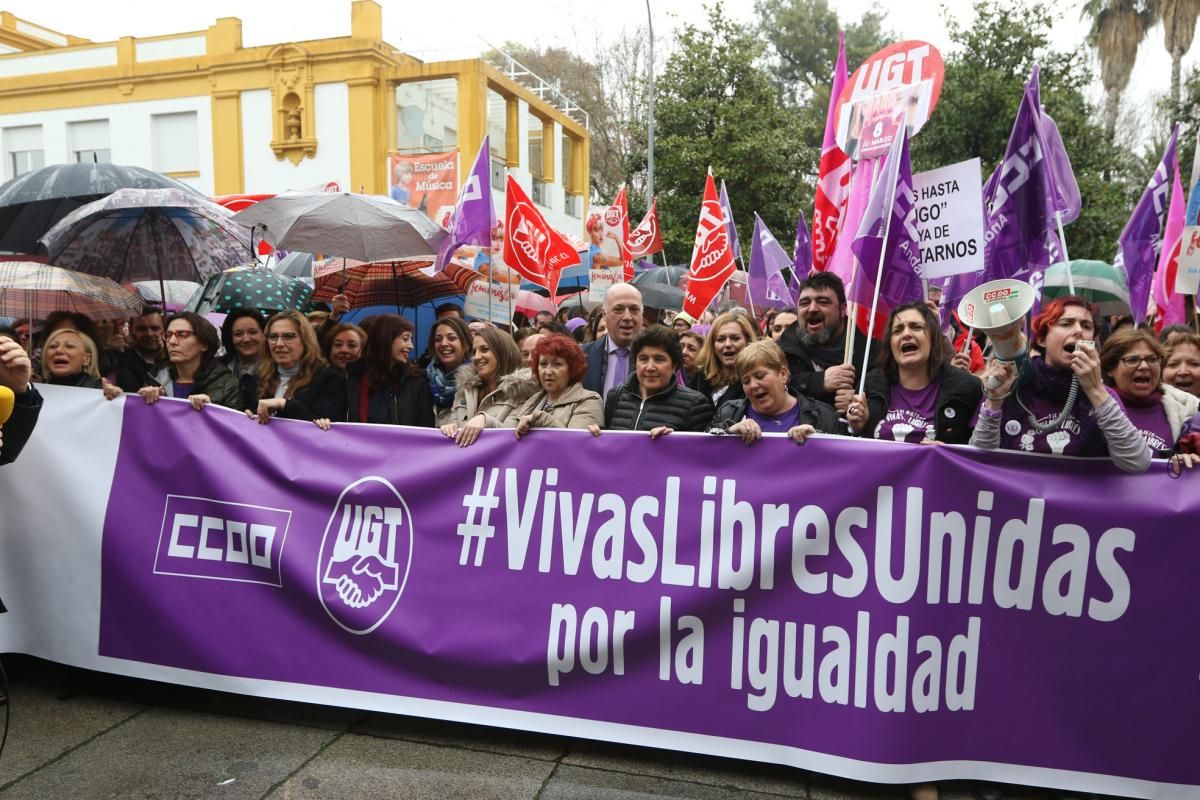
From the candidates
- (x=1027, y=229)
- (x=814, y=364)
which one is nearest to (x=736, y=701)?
(x=814, y=364)

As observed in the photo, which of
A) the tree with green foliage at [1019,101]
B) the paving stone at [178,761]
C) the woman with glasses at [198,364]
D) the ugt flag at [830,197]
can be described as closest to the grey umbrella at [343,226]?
the woman with glasses at [198,364]

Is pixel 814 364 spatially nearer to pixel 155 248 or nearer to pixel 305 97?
pixel 155 248

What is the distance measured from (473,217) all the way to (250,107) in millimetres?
20528

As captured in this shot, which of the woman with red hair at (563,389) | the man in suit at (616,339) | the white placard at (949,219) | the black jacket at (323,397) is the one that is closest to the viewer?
the woman with red hair at (563,389)

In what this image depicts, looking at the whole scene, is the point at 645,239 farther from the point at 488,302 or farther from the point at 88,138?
the point at 88,138

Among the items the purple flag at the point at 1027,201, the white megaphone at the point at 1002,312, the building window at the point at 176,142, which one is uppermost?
the building window at the point at 176,142

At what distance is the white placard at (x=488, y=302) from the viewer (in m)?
7.71

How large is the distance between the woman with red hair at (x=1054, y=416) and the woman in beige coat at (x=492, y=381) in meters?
2.00

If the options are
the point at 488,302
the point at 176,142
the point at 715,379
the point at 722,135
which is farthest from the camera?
the point at 176,142

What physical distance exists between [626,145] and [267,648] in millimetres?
31820

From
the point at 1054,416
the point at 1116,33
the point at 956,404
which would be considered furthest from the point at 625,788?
the point at 1116,33

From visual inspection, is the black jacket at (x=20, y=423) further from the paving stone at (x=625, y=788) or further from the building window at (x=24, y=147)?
the building window at (x=24, y=147)

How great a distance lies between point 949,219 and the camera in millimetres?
4465

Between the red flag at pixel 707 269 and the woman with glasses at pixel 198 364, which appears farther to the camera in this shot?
the red flag at pixel 707 269
